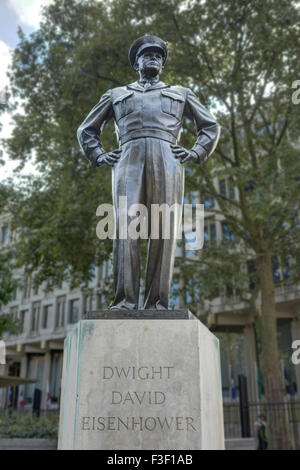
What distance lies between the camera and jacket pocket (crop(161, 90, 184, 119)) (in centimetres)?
482

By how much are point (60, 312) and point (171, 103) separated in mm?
40295

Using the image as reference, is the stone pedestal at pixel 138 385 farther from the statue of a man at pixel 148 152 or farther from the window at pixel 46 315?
the window at pixel 46 315

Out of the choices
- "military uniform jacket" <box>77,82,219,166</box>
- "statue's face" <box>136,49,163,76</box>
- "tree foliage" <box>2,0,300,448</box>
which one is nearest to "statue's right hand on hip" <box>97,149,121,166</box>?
"military uniform jacket" <box>77,82,219,166</box>

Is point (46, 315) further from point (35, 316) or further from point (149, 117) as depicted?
point (149, 117)

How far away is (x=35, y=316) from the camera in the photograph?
151 ft

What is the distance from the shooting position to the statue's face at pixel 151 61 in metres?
4.99

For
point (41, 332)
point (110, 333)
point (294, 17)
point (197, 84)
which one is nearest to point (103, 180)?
point (197, 84)

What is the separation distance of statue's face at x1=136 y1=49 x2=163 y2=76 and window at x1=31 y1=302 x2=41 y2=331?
42.6 meters

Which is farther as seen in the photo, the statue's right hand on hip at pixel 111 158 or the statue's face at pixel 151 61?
the statue's face at pixel 151 61

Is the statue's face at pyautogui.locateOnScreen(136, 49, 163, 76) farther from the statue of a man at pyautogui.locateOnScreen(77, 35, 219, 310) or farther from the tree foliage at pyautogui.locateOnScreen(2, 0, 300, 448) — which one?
the tree foliage at pyautogui.locateOnScreen(2, 0, 300, 448)

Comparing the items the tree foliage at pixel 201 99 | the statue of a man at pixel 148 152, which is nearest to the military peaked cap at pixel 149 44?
the statue of a man at pixel 148 152

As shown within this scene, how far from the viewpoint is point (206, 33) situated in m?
14.8

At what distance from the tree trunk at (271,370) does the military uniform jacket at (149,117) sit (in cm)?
1098

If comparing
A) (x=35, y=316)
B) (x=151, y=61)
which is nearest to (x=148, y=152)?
(x=151, y=61)
